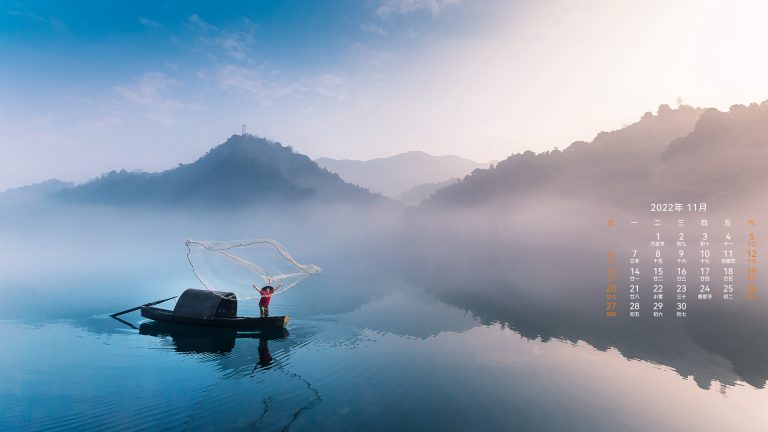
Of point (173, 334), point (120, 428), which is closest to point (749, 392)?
point (120, 428)

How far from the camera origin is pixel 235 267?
1303 inches

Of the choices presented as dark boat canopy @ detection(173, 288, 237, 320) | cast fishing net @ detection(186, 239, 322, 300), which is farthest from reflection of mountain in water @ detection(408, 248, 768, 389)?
dark boat canopy @ detection(173, 288, 237, 320)

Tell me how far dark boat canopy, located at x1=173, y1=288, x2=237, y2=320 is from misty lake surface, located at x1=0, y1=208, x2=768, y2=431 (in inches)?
72.9

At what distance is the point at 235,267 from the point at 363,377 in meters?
16.8

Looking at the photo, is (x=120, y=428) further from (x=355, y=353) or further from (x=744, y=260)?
(x=744, y=260)

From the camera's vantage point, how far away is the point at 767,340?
3478cm

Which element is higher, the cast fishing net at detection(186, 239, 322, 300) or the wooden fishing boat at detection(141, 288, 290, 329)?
the cast fishing net at detection(186, 239, 322, 300)

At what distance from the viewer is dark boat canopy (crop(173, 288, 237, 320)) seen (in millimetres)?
31856

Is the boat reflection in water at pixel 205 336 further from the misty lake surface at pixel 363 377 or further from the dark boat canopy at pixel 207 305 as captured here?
the dark boat canopy at pixel 207 305

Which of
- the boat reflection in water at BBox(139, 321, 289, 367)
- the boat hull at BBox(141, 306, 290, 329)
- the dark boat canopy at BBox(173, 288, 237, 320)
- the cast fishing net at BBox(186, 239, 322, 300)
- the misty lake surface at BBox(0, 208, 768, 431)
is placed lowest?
the misty lake surface at BBox(0, 208, 768, 431)

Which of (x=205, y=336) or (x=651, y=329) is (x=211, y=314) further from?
(x=651, y=329)

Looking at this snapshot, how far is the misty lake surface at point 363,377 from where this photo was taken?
18.6 metres
